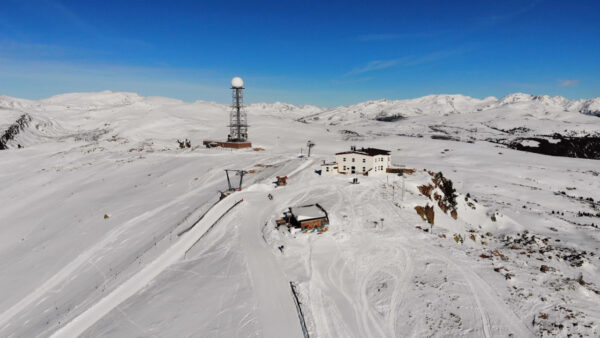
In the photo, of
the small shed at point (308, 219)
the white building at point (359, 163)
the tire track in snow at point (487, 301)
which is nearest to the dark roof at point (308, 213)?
the small shed at point (308, 219)

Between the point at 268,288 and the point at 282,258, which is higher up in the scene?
the point at 282,258

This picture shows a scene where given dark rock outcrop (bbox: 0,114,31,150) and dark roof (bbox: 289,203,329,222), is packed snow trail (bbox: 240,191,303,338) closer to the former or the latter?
dark roof (bbox: 289,203,329,222)

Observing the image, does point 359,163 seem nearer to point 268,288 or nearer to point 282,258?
point 282,258

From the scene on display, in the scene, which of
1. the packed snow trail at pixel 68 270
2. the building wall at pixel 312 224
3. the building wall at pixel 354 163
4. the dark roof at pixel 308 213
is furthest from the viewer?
the building wall at pixel 354 163

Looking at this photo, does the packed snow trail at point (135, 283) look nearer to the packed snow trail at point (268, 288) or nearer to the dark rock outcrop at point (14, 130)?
the packed snow trail at point (268, 288)

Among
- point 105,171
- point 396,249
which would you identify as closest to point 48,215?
point 105,171

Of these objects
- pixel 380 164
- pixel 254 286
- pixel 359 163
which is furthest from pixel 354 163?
pixel 254 286
